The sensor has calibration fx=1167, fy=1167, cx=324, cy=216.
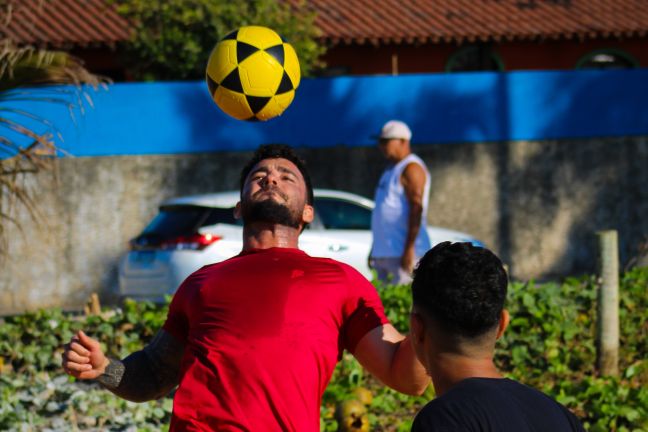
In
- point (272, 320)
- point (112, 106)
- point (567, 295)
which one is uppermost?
point (112, 106)

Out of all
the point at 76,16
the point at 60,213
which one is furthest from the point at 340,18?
the point at 60,213

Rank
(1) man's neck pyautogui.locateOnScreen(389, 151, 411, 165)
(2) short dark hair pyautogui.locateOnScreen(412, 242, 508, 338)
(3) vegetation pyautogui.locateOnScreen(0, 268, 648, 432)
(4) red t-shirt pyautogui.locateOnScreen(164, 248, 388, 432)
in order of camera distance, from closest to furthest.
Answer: (2) short dark hair pyautogui.locateOnScreen(412, 242, 508, 338) < (4) red t-shirt pyautogui.locateOnScreen(164, 248, 388, 432) < (3) vegetation pyautogui.locateOnScreen(0, 268, 648, 432) < (1) man's neck pyautogui.locateOnScreen(389, 151, 411, 165)

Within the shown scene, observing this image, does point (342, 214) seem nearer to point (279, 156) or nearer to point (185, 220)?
point (185, 220)

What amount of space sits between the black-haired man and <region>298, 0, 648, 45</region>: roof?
1992 cm

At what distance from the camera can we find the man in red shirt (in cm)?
373

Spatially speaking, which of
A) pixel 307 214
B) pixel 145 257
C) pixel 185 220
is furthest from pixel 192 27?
pixel 307 214

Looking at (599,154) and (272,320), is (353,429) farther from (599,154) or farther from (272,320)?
(599,154)

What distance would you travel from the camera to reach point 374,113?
17.2 metres

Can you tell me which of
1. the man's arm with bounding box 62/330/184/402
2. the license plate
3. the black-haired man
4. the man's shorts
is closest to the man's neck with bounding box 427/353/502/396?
the black-haired man

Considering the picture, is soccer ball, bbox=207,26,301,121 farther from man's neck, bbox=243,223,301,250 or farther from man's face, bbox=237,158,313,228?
man's neck, bbox=243,223,301,250

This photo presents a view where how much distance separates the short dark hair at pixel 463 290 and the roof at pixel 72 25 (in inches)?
765

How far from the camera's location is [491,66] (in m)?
24.5

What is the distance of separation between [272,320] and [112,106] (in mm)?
13258

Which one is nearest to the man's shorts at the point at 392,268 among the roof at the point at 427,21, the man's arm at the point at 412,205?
the man's arm at the point at 412,205
